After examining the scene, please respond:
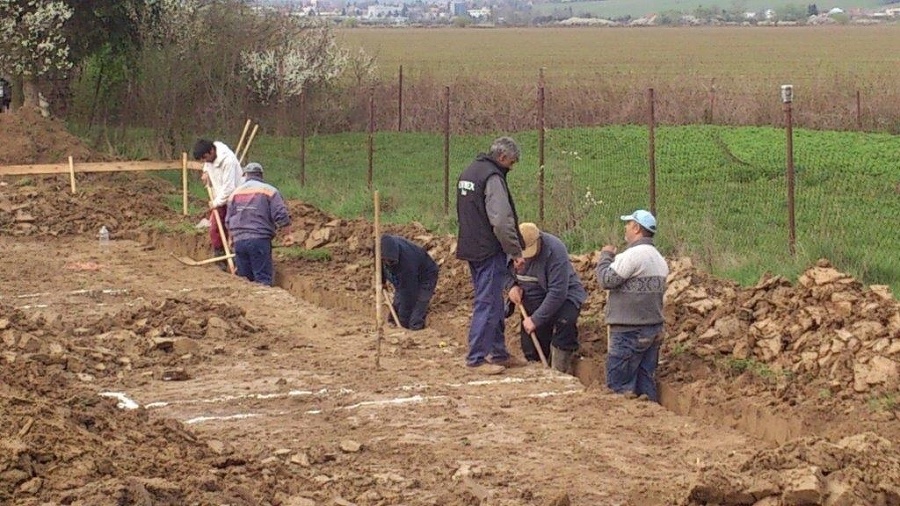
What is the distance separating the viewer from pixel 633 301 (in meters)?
10.3

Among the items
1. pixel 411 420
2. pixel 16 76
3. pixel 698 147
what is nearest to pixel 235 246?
pixel 411 420

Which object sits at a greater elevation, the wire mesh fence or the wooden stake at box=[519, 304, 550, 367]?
the wire mesh fence

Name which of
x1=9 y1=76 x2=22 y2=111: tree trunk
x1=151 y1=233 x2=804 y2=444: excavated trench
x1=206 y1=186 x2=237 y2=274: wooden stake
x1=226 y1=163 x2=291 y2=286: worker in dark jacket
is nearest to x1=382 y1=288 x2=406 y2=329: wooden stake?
x1=151 y1=233 x2=804 y2=444: excavated trench

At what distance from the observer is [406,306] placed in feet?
42.2

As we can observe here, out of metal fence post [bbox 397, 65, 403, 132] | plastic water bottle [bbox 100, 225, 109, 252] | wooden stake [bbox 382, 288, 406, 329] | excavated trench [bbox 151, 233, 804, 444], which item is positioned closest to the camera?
excavated trench [bbox 151, 233, 804, 444]

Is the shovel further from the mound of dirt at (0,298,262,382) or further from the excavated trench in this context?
the mound of dirt at (0,298,262,382)

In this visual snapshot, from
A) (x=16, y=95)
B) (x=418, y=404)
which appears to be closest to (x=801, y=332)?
(x=418, y=404)

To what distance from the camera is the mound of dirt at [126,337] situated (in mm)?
10680

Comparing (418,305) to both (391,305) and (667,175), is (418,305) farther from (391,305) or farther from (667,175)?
(667,175)

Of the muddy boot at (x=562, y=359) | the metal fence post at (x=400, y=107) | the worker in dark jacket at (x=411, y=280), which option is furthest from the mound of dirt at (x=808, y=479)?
the metal fence post at (x=400, y=107)

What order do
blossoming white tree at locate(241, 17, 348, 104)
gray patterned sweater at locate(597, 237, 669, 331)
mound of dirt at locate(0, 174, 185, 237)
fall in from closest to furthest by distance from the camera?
gray patterned sweater at locate(597, 237, 669, 331) < mound of dirt at locate(0, 174, 185, 237) < blossoming white tree at locate(241, 17, 348, 104)

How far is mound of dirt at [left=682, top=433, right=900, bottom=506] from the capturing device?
639cm

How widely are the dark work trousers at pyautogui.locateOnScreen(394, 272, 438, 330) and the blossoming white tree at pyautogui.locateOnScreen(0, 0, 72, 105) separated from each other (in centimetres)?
1395

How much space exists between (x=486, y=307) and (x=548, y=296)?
0.51 metres
